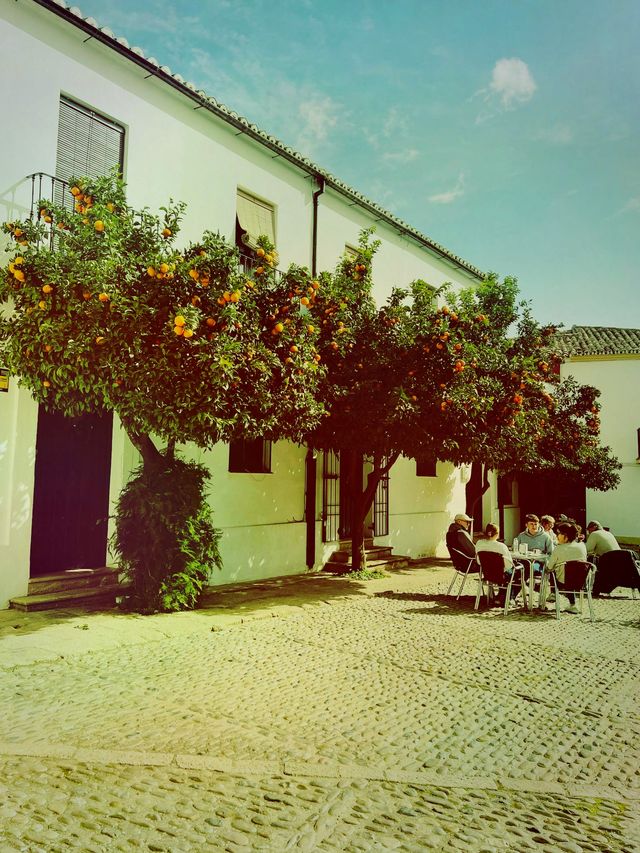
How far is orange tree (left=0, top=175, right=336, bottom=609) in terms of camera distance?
269 inches

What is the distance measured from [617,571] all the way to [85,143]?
9917 mm

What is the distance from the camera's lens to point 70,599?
834cm

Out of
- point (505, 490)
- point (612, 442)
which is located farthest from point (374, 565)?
point (612, 442)

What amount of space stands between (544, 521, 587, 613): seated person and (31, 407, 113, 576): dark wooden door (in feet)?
20.1

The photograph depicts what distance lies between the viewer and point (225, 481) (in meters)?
11.0

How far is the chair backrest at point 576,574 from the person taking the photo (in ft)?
29.0

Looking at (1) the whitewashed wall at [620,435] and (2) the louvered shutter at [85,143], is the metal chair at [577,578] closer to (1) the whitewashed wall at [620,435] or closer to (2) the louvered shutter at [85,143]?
(2) the louvered shutter at [85,143]

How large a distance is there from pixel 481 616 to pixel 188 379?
4.93 metres

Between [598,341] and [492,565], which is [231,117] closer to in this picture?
[492,565]

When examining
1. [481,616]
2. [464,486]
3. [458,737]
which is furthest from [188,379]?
[464,486]

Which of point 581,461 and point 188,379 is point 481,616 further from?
point 581,461

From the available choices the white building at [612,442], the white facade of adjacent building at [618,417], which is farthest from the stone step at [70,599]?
the white facade of adjacent building at [618,417]

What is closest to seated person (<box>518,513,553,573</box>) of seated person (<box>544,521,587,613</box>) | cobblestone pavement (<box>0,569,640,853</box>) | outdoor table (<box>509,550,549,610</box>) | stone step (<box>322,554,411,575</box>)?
outdoor table (<box>509,550,549,610</box>)

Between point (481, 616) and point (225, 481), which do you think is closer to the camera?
point (481, 616)
